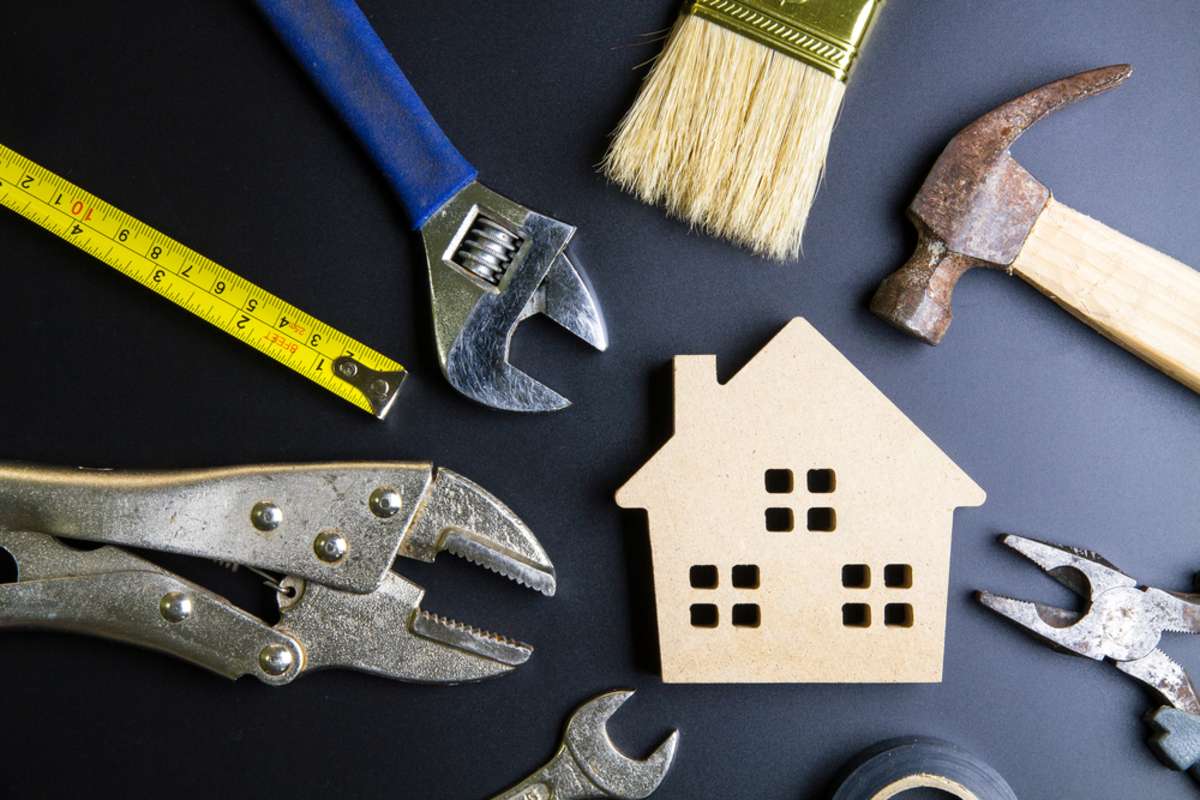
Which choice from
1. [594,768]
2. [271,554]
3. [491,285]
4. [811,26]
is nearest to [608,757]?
[594,768]

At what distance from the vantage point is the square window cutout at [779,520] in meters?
1.08

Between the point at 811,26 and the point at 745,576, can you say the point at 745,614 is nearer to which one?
the point at 745,576

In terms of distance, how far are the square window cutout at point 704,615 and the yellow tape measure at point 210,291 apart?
38 centimetres

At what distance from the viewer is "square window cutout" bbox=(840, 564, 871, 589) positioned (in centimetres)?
105

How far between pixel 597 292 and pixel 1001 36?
0.50 metres

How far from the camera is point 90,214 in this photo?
41.6 inches

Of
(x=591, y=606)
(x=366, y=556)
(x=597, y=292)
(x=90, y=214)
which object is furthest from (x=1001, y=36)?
(x=90, y=214)

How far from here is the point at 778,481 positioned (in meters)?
1.08

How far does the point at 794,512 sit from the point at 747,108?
404mm

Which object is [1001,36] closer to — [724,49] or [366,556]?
[724,49]

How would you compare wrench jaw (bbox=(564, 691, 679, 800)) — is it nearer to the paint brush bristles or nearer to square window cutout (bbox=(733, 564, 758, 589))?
square window cutout (bbox=(733, 564, 758, 589))

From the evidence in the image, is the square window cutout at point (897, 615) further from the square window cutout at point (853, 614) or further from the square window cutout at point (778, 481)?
the square window cutout at point (778, 481)

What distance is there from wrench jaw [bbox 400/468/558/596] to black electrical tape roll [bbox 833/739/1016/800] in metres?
0.37

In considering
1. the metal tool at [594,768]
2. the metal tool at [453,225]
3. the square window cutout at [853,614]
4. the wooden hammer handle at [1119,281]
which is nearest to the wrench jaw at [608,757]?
the metal tool at [594,768]
